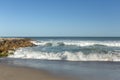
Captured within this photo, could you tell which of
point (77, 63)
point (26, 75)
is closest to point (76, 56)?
point (77, 63)

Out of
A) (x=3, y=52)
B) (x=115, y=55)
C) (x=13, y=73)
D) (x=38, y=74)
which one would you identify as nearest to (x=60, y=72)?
(x=38, y=74)

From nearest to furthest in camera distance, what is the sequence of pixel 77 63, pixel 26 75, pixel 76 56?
pixel 26 75
pixel 77 63
pixel 76 56

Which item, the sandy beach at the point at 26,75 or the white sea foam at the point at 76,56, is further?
the white sea foam at the point at 76,56

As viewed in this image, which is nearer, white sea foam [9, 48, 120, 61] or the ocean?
the ocean

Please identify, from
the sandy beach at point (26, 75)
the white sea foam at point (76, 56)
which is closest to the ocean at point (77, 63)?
the white sea foam at point (76, 56)

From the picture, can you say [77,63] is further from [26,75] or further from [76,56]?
[26,75]

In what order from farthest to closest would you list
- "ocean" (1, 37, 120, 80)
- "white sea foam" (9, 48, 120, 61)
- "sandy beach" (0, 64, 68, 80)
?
"white sea foam" (9, 48, 120, 61), "ocean" (1, 37, 120, 80), "sandy beach" (0, 64, 68, 80)

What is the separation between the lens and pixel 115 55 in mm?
16797

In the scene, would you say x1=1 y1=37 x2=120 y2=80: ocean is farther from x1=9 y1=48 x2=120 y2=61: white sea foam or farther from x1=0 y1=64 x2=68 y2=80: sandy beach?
x1=0 y1=64 x2=68 y2=80: sandy beach

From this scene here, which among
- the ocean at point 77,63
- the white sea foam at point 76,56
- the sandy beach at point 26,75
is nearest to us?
the sandy beach at point 26,75

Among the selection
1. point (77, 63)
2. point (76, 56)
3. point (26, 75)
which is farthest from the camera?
point (76, 56)

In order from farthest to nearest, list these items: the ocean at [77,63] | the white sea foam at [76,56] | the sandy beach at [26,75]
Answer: the white sea foam at [76,56]
the ocean at [77,63]
the sandy beach at [26,75]

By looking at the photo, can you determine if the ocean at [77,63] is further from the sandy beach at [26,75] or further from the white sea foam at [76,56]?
the sandy beach at [26,75]

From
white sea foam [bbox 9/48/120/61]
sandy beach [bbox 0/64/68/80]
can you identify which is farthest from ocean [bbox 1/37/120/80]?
sandy beach [bbox 0/64/68/80]
